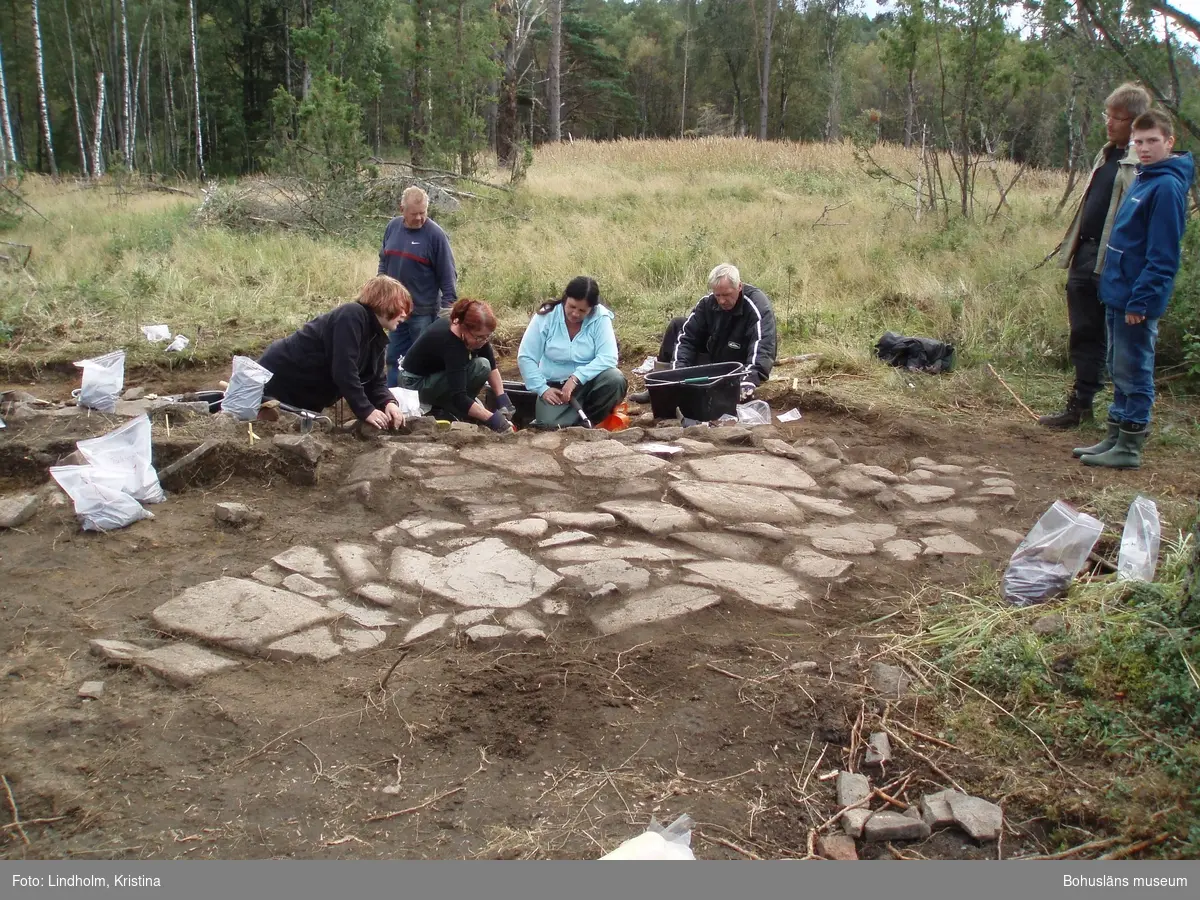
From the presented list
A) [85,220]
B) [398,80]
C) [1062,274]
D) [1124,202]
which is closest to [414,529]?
[1124,202]

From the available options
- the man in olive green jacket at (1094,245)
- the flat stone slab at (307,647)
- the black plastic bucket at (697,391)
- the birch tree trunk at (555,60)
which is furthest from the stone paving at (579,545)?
the birch tree trunk at (555,60)

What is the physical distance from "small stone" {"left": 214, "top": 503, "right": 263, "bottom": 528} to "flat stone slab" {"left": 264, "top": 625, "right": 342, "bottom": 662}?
3.24ft

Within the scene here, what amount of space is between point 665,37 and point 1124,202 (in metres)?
44.9

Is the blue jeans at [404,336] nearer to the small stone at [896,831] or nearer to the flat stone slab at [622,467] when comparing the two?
the flat stone slab at [622,467]

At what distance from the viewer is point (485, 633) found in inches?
128

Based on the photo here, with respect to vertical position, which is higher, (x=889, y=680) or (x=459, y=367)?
(x=459, y=367)

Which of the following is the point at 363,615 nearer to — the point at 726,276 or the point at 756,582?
the point at 756,582

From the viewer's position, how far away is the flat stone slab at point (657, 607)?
334 centimetres

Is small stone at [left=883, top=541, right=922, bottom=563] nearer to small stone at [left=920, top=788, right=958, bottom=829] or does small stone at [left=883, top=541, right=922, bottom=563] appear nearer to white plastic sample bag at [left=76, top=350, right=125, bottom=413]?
small stone at [left=920, top=788, right=958, bottom=829]

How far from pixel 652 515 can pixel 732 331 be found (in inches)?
108

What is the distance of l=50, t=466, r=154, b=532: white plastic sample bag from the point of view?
388cm

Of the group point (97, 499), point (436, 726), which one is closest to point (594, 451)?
point (97, 499)

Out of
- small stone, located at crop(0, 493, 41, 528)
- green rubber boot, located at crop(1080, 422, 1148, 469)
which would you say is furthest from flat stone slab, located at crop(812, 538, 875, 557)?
small stone, located at crop(0, 493, 41, 528)

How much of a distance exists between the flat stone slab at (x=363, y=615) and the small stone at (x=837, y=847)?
5.31 feet
